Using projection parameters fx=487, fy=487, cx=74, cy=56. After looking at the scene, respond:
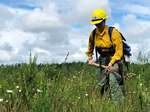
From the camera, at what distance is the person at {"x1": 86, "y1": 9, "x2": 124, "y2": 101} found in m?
8.56

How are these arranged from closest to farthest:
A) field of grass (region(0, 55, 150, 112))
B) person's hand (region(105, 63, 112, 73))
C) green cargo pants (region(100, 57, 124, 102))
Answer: field of grass (region(0, 55, 150, 112)), green cargo pants (region(100, 57, 124, 102)), person's hand (region(105, 63, 112, 73))

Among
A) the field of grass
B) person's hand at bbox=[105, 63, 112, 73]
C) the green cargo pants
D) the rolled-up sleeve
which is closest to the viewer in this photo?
the field of grass

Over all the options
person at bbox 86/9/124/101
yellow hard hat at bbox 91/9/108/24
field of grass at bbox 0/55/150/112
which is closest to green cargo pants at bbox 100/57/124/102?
person at bbox 86/9/124/101

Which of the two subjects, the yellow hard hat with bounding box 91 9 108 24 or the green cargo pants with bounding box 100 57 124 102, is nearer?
the green cargo pants with bounding box 100 57 124 102

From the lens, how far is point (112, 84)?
874 cm

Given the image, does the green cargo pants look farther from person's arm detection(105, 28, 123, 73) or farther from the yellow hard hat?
the yellow hard hat

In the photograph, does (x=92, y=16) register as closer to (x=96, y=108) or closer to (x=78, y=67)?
(x=96, y=108)

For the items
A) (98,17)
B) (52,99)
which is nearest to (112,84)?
(98,17)

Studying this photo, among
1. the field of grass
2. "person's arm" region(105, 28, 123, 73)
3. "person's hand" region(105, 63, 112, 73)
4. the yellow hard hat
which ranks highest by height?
the yellow hard hat

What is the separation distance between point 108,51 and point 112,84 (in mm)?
602

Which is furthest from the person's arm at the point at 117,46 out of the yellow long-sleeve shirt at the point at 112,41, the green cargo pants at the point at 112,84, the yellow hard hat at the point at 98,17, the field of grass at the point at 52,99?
the field of grass at the point at 52,99

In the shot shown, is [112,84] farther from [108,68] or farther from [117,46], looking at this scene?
[117,46]

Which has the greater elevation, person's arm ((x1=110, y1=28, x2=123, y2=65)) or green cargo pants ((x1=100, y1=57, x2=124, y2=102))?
person's arm ((x1=110, y1=28, x2=123, y2=65))

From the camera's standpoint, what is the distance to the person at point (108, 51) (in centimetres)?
856
